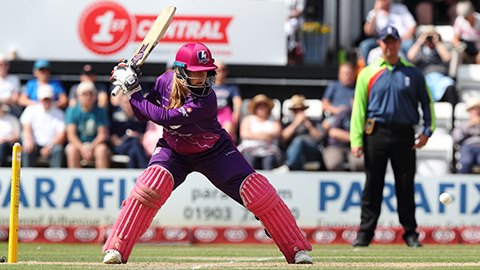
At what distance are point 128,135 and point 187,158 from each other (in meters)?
5.03

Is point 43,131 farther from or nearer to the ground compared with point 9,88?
A: nearer to the ground

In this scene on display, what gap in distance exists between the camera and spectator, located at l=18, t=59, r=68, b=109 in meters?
10.3

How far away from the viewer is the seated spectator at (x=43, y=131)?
380 inches

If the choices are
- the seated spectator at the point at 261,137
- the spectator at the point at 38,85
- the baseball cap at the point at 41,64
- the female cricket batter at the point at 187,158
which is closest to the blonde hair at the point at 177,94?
the female cricket batter at the point at 187,158


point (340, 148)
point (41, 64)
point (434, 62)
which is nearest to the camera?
point (340, 148)

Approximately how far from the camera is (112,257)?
4.77 metres

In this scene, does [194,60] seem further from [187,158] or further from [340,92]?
[340,92]

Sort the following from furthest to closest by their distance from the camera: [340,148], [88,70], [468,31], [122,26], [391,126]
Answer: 1. [468,31]
2. [122,26]
3. [88,70]
4. [340,148]
5. [391,126]

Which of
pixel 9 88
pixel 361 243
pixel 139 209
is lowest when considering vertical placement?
pixel 361 243

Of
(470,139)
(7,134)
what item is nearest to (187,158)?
(7,134)

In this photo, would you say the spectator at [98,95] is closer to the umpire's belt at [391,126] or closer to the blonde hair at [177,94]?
the umpire's belt at [391,126]

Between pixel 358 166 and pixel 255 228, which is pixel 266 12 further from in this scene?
pixel 255 228

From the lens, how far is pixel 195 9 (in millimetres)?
10977

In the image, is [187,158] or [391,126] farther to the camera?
[391,126]
